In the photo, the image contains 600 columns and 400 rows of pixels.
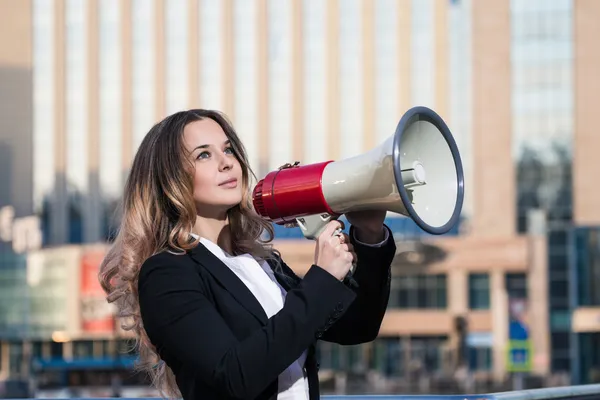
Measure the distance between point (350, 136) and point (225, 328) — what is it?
56991 millimetres

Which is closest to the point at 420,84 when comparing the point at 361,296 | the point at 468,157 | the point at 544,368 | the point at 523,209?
the point at 468,157

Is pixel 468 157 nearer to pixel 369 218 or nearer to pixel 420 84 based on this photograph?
pixel 420 84

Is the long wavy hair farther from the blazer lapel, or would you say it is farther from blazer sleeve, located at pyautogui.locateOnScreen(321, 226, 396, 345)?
blazer sleeve, located at pyautogui.locateOnScreen(321, 226, 396, 345)

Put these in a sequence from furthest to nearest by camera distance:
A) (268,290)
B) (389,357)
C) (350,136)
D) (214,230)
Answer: (350,136)
(389,357)
(214,230)
(268,290)

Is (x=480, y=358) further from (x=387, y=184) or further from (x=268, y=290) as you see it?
(x=387, y=184)

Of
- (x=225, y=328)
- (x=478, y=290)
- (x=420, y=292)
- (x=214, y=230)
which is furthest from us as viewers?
(x=420, y=292)

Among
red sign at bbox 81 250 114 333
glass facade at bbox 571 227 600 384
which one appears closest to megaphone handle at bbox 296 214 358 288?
glass facade at bbox 571 227 600 384

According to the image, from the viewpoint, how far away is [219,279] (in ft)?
8.61

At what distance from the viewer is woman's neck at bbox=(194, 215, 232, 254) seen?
9.18 ft

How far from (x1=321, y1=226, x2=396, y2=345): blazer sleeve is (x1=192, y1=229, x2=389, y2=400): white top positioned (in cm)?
3

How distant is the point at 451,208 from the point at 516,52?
55015 mm

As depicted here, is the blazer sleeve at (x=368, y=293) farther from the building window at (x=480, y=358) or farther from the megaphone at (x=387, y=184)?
the building window at (x=480, y=358)

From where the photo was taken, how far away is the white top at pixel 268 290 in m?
2.62

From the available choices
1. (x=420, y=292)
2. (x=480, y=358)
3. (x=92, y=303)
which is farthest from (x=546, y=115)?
(x=92, y=303)
